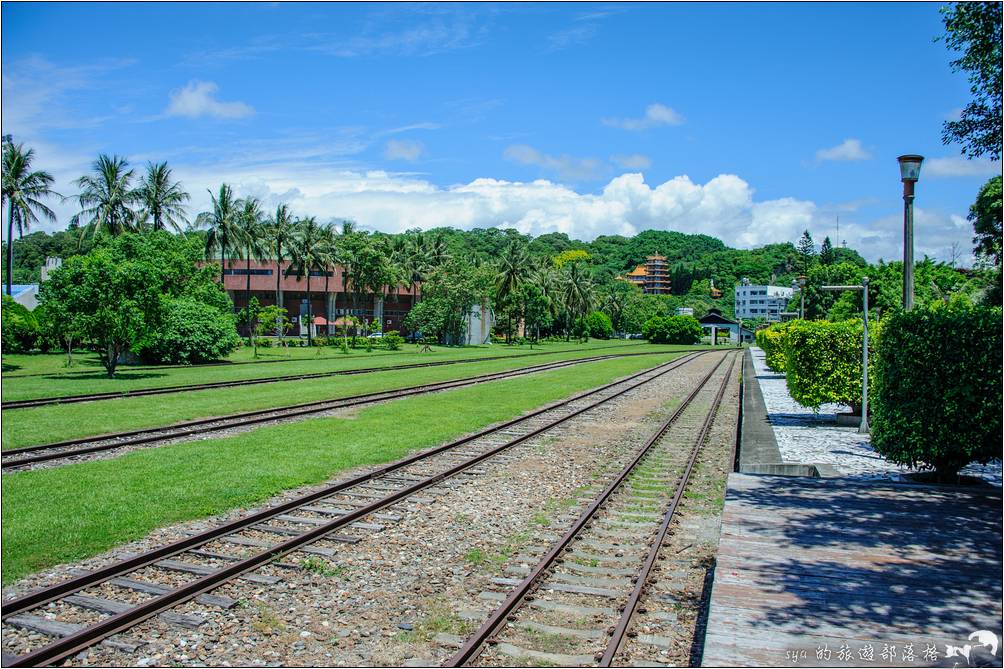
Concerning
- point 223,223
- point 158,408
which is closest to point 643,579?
point 158,408

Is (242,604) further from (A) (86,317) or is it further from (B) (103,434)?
(A) (86,317)

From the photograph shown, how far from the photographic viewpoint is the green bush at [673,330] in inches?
4395

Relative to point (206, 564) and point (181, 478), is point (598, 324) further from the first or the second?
point (206, 564)

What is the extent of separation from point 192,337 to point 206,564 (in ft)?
125

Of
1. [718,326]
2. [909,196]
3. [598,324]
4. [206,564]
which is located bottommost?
[206,564]

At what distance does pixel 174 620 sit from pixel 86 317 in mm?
26807

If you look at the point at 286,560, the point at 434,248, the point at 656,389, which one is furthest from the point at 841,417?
the point at 434,248

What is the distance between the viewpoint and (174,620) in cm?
654

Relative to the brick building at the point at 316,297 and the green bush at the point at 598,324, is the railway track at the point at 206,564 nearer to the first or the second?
the brick building at the point at 316,297

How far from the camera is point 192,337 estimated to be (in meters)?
43.4

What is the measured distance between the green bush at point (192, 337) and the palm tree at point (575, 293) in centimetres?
6751

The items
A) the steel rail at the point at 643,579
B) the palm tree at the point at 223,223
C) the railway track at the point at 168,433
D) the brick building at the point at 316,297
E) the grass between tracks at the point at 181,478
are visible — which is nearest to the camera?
the steel rail at the point at 643,579

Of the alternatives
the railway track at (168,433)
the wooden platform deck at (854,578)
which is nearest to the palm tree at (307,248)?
the railway track at (168,433)

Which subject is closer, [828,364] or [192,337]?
[828,364]
